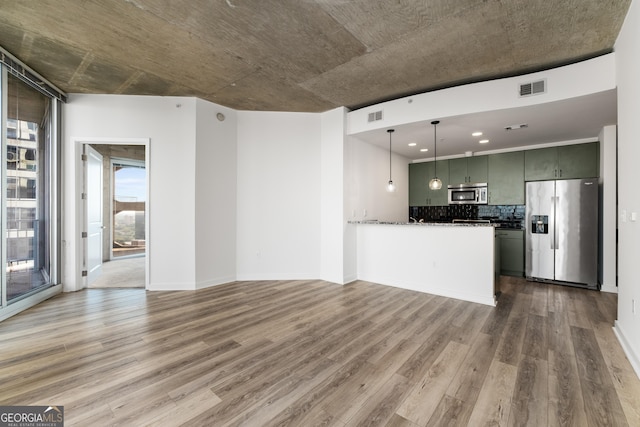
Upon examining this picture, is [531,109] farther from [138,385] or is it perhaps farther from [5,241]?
[5,241]

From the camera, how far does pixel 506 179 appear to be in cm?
568

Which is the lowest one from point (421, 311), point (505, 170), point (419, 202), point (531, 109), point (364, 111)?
point (421, 311)

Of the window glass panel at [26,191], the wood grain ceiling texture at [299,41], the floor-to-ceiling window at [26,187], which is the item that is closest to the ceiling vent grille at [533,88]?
the wood grain ceiling texture at [299,41]

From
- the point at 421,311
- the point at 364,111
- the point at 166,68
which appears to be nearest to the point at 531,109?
the point at 364,111

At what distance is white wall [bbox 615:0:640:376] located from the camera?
226 centimetres

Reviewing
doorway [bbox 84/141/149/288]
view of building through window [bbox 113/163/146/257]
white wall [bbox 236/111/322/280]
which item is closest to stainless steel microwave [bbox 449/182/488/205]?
white wall [bbox 236/111/322/280]

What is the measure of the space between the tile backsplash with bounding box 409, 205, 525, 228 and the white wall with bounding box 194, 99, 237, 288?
449cm

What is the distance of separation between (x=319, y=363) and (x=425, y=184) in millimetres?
5486

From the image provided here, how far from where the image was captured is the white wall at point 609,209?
14.1ft

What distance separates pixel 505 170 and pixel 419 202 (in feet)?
6.15

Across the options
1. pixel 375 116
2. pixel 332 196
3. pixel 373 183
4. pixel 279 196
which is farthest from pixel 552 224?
pixel 279 196

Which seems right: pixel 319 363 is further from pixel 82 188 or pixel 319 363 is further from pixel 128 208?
pixel 128 208

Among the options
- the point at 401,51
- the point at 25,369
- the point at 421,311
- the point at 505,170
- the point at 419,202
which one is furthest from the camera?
the point at 419,202

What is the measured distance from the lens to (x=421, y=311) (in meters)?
3.48
